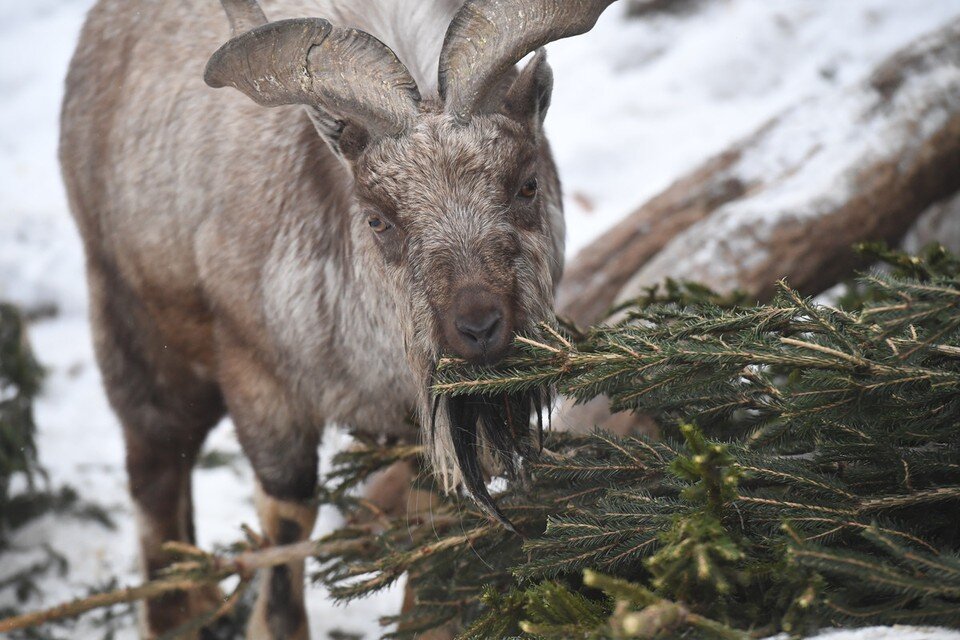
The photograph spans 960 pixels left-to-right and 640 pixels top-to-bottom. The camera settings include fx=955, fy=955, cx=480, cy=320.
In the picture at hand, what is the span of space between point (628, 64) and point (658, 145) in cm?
154

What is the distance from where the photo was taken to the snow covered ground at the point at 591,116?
7.05 meters

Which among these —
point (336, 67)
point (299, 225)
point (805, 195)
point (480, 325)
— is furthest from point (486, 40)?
point (805, 195)

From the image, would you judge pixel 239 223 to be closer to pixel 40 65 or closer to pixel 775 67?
pixel 775 67

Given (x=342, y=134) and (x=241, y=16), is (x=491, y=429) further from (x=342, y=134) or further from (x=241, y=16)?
(x=241, y=16)

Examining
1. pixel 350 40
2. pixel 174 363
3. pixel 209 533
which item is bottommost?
pixel 209 533

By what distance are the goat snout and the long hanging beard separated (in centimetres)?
30

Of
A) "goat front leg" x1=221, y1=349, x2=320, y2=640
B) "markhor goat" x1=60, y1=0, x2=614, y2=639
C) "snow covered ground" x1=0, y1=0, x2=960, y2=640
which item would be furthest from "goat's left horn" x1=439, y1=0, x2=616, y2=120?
"snow covered ground" x1=0, y1=0, x2=960, y2=640

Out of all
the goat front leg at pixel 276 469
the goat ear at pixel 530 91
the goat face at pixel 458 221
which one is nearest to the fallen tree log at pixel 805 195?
the goat front leg at pixel 276 469

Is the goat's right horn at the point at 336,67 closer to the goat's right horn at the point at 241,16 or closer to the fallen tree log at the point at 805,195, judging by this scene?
the goat's right horn at the point at 241,16

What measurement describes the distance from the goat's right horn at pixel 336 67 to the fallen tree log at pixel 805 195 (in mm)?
2084

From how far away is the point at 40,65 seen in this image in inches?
424

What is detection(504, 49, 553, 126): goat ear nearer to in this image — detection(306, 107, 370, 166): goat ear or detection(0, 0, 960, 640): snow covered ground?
detection(306, 107, 370, 166): goat ear

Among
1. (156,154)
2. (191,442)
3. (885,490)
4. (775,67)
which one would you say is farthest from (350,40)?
(775,67)

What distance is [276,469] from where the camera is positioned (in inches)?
163
